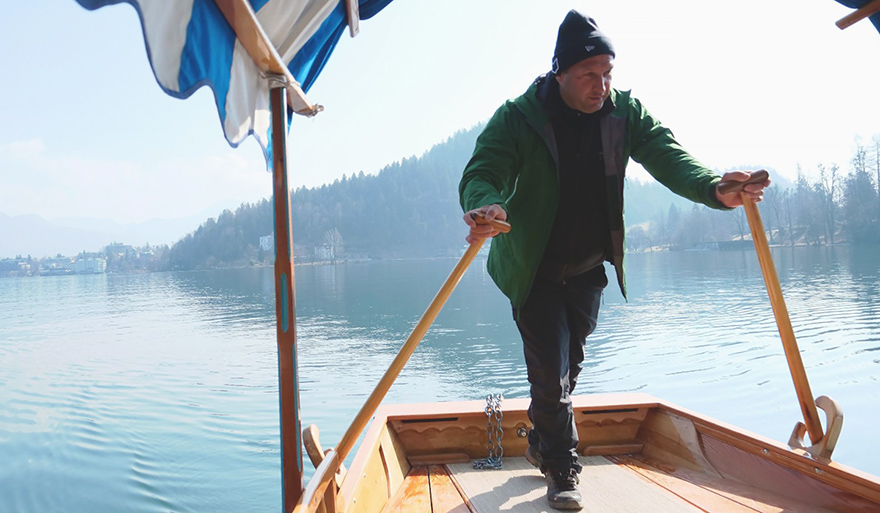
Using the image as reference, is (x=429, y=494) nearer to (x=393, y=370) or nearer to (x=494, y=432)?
(x=494, y=432)

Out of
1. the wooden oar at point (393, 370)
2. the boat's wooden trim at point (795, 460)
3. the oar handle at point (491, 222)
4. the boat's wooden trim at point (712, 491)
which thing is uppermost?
the oar handle at point (491, 222)

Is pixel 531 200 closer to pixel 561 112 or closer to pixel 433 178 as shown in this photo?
pixel 561 112

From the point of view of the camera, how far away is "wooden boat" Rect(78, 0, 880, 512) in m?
1.70

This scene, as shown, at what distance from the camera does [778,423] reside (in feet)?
32.7

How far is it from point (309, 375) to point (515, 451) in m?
13.4

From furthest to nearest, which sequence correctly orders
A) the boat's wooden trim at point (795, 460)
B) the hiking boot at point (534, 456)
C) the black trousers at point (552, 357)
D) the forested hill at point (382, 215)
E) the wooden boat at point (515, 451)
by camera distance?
the forested hill at point (382, 215)
the hiking boot at point (534, 456)
the black trousers at point (552, 357)
the wooden boat at point (515, 451)
the boat's wooden trim at point (795, 460)

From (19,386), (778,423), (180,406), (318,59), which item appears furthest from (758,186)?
(19,386)

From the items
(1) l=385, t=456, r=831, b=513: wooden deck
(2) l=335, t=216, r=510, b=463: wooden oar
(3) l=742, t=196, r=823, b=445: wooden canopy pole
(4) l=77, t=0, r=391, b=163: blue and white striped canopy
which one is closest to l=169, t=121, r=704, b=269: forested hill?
(4) l=77, t=0, r=391, b=163: blue and white striped canopy

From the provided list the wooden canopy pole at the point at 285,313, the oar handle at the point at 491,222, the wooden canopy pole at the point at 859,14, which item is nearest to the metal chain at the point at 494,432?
the wooden canopy pole at the point at 285,313

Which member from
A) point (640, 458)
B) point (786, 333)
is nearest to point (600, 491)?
point (640, 458)

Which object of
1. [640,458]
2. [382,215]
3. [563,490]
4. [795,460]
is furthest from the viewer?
[382,215]

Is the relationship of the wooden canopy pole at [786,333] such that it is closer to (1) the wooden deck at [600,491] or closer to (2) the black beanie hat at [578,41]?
(1) the wooden deck at [600,491]

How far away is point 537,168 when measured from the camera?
196 cm

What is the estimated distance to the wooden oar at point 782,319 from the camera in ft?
5.62
